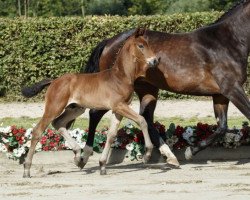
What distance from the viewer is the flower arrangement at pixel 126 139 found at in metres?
12.0

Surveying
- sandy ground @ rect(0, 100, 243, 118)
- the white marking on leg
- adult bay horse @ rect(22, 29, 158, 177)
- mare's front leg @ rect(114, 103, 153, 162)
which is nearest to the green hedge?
sandy ground @ rect(0, 100, 243, 118)

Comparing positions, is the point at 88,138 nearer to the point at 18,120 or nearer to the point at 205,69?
the point at 205,69

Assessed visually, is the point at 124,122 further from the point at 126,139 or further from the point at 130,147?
A: the point at 130,147

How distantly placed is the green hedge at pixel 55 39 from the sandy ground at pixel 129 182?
937 centimetres

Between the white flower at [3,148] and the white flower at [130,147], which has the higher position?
the white flower at [130,147]

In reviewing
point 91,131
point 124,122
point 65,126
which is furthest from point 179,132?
point 124,122

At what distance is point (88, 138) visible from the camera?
11820mm

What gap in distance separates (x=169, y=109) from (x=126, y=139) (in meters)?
7.32

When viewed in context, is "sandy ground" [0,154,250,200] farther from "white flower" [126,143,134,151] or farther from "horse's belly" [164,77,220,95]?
"horse's belly" [164,77,220,95]

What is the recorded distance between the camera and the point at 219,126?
11727 mm

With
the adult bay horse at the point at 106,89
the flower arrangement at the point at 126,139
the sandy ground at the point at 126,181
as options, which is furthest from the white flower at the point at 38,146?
the adult bay horse at the point at 106,89

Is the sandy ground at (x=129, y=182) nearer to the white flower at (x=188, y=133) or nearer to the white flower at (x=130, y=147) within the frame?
the white flower at (x=130, y=147)

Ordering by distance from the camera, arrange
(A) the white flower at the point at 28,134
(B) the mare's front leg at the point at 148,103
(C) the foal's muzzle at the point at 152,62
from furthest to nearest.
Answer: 1. (A) the white flower at the point at 28,134
2. (B) the mare's front leg at the point at 148,103
3. (C) the foal's muzzle at the point at 152,62

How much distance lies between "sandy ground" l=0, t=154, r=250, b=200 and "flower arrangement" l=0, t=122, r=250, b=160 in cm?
21
